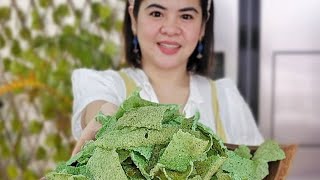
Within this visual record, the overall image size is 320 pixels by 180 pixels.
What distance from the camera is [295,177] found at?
213cm

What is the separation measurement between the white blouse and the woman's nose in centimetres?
12

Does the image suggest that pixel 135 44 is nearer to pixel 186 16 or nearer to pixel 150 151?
pixel 186 16

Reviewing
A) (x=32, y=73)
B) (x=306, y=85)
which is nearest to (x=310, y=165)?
(x=306, y=85)

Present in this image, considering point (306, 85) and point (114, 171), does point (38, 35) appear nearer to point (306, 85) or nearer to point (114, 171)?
point (306, 85)

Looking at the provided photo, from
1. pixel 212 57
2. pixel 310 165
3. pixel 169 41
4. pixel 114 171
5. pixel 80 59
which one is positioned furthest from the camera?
pixel 310 165

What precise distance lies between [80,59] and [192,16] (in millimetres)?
918

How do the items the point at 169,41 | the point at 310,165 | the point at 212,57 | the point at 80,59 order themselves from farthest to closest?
the point at 310,165, the point at 80,59, the point at 212,57, the point at 169,41

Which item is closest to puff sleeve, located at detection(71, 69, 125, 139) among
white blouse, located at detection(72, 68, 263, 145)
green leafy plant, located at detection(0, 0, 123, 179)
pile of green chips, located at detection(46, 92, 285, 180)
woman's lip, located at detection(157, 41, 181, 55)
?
white blouse, located at detection(72, 68, 263, 145)

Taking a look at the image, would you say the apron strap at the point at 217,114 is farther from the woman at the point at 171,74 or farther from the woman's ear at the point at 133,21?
the woman's ear at the point at 133,21

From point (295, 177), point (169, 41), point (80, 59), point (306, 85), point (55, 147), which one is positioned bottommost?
point (295, 177)

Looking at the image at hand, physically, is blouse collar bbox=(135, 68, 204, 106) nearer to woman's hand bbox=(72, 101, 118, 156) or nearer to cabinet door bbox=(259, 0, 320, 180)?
woman's hand bbox=(72, 101, 118, 156)

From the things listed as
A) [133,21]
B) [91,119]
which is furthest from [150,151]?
[133,21]

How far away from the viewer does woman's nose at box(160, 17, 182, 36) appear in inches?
43.1

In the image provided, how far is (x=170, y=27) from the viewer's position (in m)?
1.09
